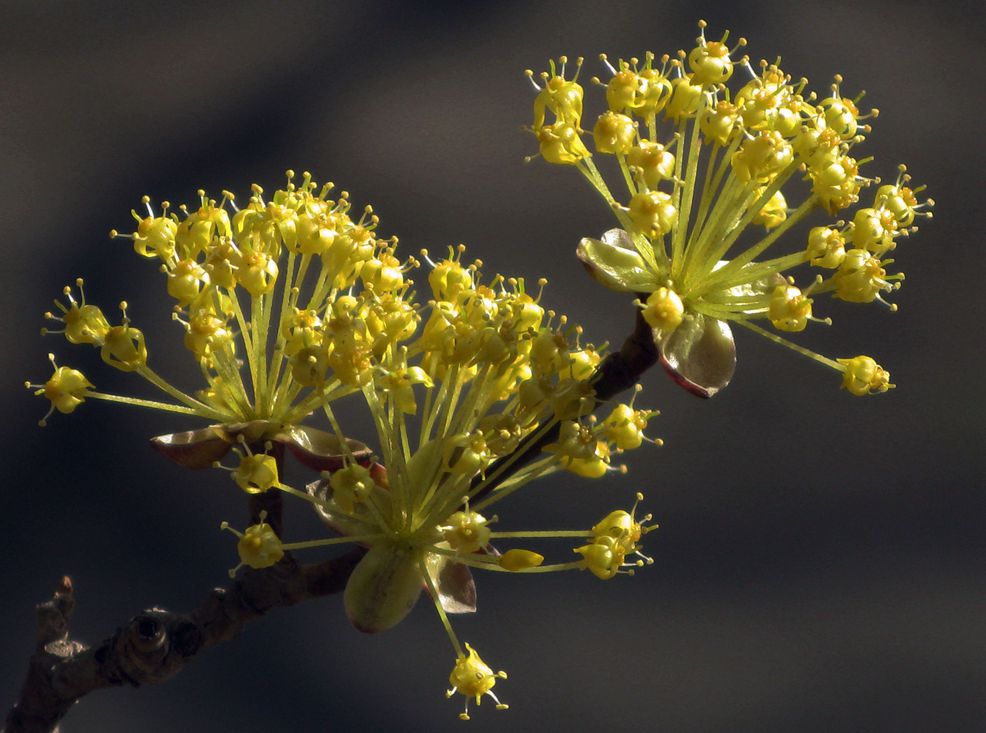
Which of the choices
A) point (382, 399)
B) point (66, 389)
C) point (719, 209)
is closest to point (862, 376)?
point (719, 209)

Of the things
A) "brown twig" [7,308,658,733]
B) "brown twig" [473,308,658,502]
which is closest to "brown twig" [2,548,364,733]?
"brown twig" [7,308,658,733]

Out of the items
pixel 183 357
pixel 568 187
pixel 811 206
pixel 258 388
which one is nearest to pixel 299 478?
pixel 183 357

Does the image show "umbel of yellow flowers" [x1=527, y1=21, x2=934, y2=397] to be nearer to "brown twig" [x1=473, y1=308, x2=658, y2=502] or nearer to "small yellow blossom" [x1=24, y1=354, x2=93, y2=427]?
"brown twig" [x1=473, y1=308, x2=658, y2=502]

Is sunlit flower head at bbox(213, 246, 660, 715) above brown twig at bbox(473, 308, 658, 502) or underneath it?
underneath

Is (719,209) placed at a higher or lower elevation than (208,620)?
higher

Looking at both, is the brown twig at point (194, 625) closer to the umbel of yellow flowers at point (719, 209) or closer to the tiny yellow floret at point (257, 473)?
the tiny yellow floret at point (257, 473)

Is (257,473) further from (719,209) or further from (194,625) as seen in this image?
(719,209)

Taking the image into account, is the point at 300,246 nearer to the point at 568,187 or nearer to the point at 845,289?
the point at 845,289
